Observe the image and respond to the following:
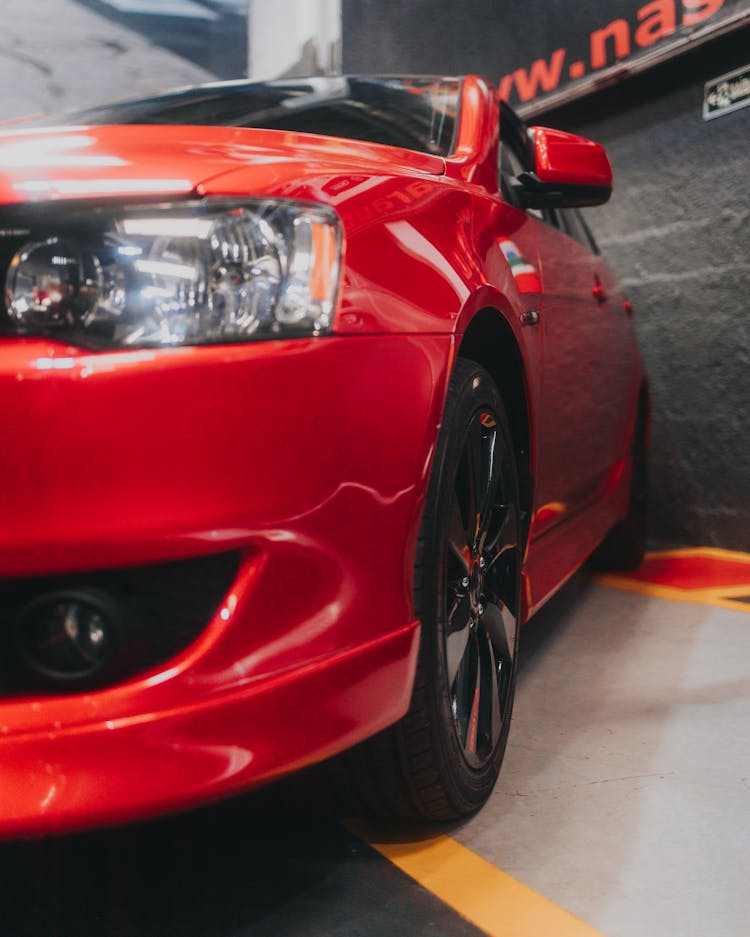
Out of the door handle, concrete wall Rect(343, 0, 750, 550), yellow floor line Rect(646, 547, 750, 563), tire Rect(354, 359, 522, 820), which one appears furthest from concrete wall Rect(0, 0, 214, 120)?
tire Rect(354, 359, 522, 820)

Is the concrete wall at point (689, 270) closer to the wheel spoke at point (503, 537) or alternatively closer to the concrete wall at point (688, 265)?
the concrete wall at point (688, 265)

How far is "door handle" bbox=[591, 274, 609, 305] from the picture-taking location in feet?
9.15

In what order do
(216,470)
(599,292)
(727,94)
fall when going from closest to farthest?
(216,470), (599,292), (727,94)

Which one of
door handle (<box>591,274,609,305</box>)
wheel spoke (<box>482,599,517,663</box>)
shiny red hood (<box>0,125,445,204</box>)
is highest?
shiny red hood (<box>0,125,445,204</box>)

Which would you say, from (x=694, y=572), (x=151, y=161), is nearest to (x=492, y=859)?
(x=151, y=161)

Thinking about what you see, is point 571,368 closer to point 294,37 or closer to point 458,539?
point 458,539

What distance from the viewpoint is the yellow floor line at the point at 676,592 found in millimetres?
3170

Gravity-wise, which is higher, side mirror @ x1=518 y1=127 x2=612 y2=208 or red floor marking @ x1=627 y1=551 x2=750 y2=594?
side mirror @ x1=518 y1=127 x2=612 y2=208

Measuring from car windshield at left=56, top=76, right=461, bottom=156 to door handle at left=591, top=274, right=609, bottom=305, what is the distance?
2.50 ft

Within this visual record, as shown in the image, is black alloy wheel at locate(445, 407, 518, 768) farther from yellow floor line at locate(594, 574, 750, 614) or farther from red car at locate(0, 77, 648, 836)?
yellow floor line at locate(594, 574, 750, 614)

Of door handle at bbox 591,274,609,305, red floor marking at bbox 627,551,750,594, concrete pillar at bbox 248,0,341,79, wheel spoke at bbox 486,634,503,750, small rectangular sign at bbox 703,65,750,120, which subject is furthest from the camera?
concrete pillar at bbox 248,0,341,79

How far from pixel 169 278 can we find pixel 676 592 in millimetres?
2646

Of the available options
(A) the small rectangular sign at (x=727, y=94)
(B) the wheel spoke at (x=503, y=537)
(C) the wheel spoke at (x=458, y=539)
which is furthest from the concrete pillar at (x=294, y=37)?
(C) the wheel spoke at (x=458, y=539)

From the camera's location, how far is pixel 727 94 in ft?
12.7
